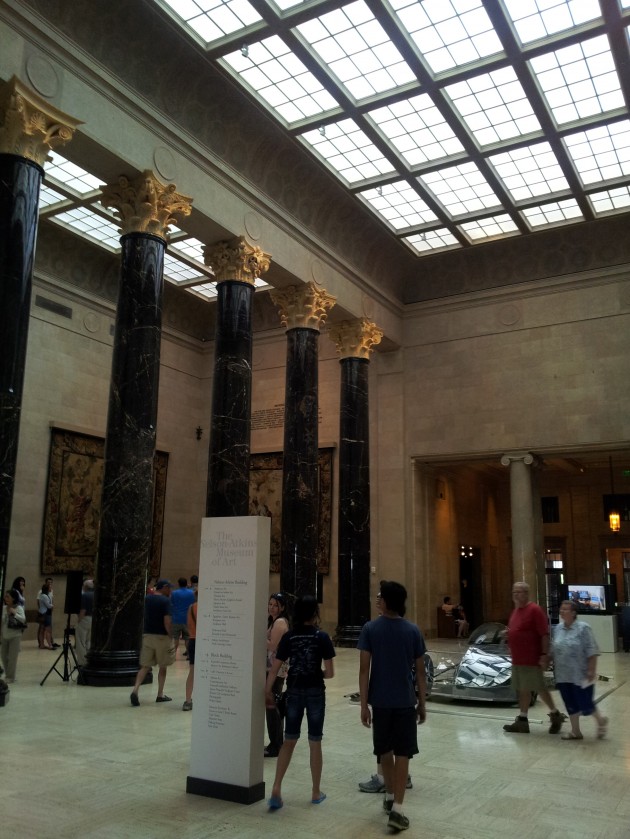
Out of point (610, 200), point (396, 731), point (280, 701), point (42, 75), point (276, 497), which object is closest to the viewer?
point (396, 731)

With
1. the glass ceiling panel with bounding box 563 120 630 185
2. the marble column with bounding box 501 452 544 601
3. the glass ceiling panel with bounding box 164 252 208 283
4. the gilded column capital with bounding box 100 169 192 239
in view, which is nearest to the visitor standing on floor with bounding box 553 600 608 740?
the gilded column capital with bounding box 100 169 192 239

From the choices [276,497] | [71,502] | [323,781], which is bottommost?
[323,781]

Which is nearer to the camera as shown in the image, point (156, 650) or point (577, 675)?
point (577, 675)

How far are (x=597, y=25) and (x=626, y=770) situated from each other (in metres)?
11.0

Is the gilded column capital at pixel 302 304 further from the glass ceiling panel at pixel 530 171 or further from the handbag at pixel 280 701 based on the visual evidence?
the handbag at pixel 280 701

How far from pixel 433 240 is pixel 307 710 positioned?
16206mm

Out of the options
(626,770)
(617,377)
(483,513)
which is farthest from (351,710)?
(483,513)

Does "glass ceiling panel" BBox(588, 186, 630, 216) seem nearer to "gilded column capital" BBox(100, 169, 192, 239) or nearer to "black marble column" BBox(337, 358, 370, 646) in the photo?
"black marble column" BBox(337, 358, 370, 646)

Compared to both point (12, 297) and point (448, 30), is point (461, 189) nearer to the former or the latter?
point (448, 30)

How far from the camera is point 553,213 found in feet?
58.2

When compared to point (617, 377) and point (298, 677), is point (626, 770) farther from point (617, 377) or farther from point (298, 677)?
point (617, 377)

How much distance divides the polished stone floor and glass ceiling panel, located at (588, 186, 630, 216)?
12378 millimetres

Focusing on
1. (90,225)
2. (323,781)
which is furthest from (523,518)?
(323,781)

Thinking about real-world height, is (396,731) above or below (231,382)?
below
